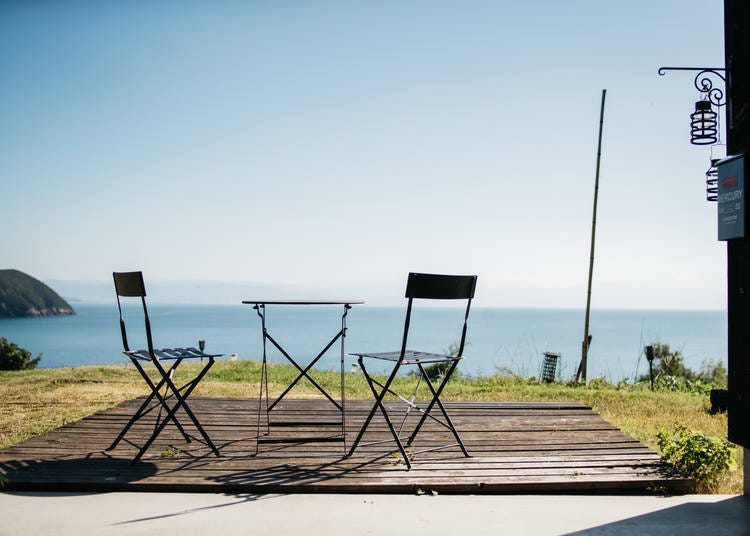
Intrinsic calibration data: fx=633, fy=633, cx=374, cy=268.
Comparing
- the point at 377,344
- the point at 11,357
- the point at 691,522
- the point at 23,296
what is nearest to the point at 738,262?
the point at 691,522

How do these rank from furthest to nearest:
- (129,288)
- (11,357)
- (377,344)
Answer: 1. (377,344)
2. (11,357)
3. (129,288)

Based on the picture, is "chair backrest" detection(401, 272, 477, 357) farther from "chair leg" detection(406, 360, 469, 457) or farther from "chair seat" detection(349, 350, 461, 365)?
"chair leg" detection(406, 360, 469, 457)

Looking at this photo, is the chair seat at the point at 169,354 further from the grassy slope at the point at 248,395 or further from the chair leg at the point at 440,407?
the grassy slope at the point at 248,395

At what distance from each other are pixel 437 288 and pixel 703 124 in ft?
7.95

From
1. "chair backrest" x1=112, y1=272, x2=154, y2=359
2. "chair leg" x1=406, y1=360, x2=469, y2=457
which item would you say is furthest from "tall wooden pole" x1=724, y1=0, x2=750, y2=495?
"chair backrest" x1=112, y1=272, x2=154, y2=359

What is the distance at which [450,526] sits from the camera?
2.48 m

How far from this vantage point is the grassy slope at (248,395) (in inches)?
195

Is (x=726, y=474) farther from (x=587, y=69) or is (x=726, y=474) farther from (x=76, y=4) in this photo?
(x=587, y=69)

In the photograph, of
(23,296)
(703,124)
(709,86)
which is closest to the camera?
(709,86)

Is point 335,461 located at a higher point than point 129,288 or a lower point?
lower

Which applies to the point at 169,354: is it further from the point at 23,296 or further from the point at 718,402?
the point at 23,296

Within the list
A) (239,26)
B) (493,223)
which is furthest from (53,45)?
(493,223)

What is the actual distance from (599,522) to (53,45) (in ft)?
32.8

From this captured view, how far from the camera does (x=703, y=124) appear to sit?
4.29m
